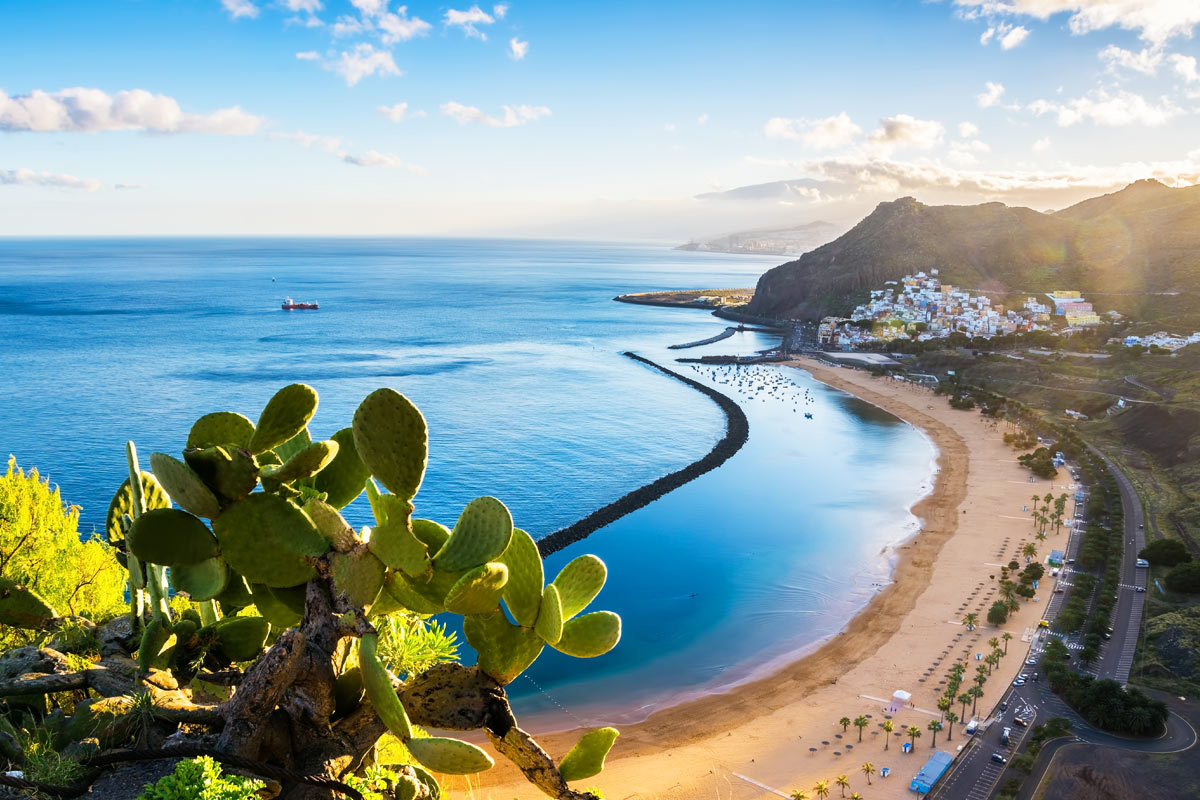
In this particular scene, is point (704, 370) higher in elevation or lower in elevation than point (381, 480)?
lower

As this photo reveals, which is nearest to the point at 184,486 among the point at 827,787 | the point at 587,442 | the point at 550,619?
the point at 550,619

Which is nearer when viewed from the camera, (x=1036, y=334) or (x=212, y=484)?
(x=212, y=484)

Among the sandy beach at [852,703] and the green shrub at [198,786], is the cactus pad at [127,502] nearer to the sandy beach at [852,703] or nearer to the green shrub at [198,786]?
the green shrub at [198,786]

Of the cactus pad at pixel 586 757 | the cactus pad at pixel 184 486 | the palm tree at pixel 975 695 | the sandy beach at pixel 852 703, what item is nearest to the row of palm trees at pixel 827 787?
the sandy beach at pixel 852 703

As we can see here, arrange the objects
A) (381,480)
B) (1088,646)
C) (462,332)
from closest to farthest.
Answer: (381,480), (1088,646), (462,332)

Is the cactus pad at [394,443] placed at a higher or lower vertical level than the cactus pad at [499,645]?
higher

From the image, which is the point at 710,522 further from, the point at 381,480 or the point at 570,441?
the point at 381,480

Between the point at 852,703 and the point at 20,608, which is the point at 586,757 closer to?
the point at 20,608

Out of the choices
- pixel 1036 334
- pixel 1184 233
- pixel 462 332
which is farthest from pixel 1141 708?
pixel 1184 233
